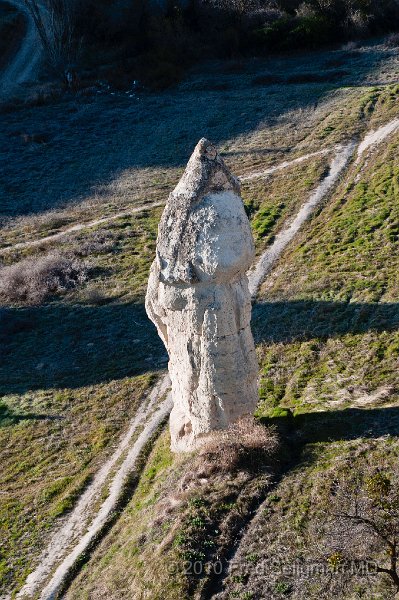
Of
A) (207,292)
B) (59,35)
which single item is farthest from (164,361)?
(59,35)

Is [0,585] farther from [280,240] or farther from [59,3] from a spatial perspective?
[59,3]

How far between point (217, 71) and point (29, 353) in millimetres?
36622

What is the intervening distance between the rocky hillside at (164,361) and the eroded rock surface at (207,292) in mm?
915

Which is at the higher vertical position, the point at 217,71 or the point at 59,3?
the point at 59,3

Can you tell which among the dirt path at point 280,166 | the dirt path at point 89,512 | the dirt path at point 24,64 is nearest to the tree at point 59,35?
the dirt path at point 24,64

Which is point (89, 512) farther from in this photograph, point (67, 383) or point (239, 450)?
point (67, 383)

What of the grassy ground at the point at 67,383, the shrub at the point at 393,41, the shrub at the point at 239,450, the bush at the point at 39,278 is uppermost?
the shrub at the point at 393,41

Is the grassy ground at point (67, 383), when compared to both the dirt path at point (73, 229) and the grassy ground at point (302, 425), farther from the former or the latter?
the grassy ground at point (302, 425)

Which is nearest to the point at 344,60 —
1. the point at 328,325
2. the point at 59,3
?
the point at 59,3

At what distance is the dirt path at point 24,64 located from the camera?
61.2 meters

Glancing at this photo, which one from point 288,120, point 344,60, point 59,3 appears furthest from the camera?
point 59,3

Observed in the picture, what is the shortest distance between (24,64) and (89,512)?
53556 mm

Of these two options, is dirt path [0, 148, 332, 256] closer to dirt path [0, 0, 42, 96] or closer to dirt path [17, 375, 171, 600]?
dirt path [17, 375, 171, 600]

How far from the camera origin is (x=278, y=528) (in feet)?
46.6
